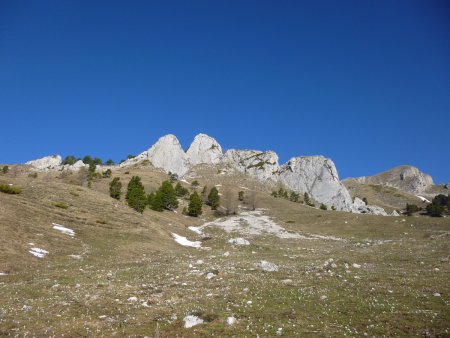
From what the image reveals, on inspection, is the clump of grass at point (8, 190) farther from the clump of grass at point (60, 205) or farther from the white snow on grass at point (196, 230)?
the white snow on grass at point (196, 230)

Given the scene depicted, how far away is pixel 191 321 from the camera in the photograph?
17.6 m

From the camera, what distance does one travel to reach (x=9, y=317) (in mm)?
18375

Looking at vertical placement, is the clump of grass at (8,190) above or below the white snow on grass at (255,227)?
above

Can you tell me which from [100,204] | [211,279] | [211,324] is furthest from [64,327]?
[100,204]

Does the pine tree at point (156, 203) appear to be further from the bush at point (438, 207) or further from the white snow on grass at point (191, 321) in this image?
the bush at point (438, 207)

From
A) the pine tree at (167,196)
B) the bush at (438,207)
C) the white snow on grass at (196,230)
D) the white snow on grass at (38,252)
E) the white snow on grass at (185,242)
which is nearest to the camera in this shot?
the white snow on grass at (38,252)

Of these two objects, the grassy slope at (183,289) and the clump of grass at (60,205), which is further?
the clump of grass at (60,205)

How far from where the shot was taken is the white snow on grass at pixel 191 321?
17295mm

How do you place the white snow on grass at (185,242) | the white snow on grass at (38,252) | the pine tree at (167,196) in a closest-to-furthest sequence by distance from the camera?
the white snow on grass at (38,252) → the white snow on grass at (185,242) → the pine tree at (167,196)

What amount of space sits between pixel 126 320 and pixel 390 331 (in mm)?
12597

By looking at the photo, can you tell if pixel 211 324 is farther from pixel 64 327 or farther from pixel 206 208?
pixel 206 208

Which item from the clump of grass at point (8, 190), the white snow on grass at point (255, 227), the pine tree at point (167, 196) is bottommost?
the white snow on grass at point (255, 227)

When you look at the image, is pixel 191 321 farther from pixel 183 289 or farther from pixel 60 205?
pixel 60 205

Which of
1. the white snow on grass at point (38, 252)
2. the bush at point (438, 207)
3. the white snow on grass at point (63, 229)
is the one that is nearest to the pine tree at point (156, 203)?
the white snow on grass at point (63, 229)
